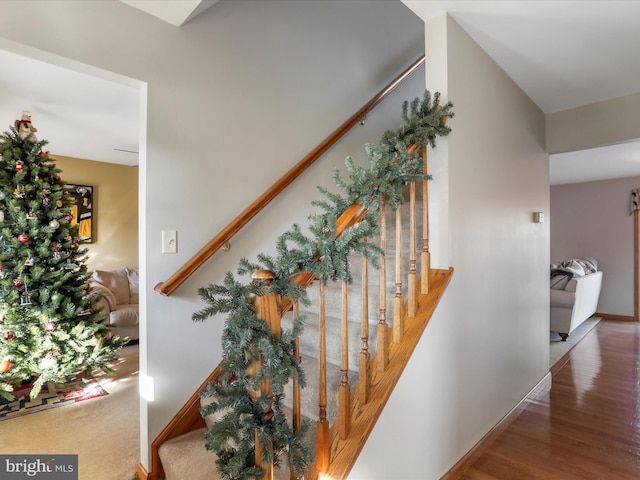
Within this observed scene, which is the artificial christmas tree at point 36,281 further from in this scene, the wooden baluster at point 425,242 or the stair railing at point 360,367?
the wooden baluster at point 425,242

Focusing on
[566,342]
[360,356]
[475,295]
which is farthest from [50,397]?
[566,342]

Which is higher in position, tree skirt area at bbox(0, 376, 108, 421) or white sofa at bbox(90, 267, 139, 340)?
white sofa at bbox(90, 267, 139, 340)

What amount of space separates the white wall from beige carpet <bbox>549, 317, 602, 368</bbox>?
3.37 metres

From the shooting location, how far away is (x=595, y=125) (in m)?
2.85

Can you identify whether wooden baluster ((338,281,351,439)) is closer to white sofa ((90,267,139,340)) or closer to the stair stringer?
the stair stringer

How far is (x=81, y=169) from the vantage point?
4957 millimetres

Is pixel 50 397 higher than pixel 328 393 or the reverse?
the reverse

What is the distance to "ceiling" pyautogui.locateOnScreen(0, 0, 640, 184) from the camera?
1.75m

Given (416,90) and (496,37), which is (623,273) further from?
(496,37)

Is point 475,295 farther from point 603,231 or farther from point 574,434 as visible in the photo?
point 603,231

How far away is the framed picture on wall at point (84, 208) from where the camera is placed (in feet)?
15.9

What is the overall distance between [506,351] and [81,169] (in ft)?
18.6
